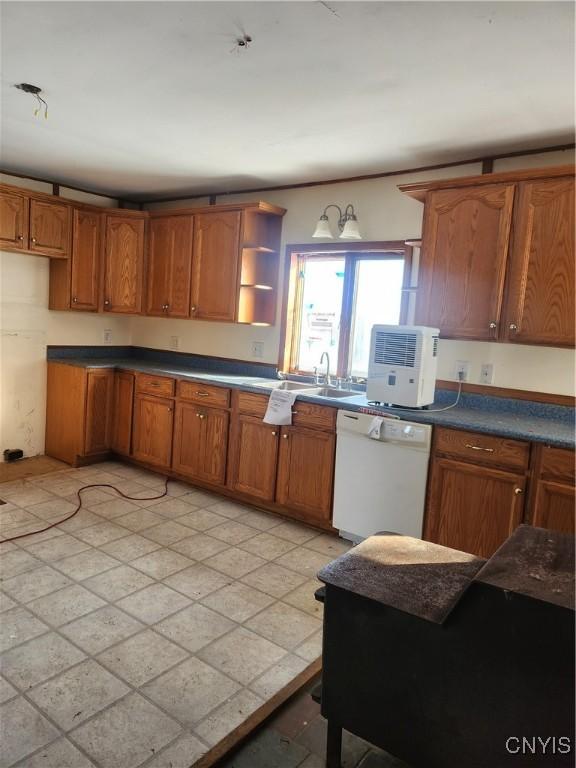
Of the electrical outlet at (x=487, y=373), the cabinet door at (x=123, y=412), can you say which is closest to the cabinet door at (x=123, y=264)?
→ the cabinet door at (x=123, y=412)

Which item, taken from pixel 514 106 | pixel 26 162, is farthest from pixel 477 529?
pixel 26 162

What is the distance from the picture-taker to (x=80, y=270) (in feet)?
15.1

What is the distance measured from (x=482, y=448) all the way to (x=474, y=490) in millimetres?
231

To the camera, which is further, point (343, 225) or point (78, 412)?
point (78, 412)

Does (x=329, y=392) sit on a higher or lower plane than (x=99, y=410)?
higher

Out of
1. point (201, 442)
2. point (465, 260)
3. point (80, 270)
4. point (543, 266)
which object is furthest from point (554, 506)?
point (80, 270)

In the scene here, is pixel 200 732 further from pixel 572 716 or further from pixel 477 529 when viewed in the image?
pixel 477 529

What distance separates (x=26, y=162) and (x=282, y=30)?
285cm

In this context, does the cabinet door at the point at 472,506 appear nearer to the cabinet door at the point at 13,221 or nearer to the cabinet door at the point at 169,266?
the cabinet door at the point at 169,266

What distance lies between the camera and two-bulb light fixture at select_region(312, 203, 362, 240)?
3.65 meters

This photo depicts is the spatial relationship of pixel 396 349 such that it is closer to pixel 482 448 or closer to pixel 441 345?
pixel 441 345

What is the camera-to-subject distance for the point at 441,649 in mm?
1375

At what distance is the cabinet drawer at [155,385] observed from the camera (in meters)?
4.30

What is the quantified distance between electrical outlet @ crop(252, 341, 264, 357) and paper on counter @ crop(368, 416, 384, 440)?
1552 millimetres
